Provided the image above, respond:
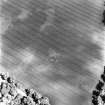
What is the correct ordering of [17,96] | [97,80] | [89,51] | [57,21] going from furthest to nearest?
[57,21] < [89,51] < [97,80] < [17,96]

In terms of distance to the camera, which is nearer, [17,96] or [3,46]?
[17,96]

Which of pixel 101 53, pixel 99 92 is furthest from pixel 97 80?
pixel 101 53

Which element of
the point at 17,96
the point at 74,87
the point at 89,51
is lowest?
the point at 17,96

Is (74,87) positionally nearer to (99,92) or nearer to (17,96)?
(99,92)

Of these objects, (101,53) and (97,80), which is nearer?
(97,80)

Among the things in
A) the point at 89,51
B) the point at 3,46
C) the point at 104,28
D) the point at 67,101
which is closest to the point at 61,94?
the point at 67,101

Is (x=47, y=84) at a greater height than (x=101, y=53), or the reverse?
(x=101, y=53)

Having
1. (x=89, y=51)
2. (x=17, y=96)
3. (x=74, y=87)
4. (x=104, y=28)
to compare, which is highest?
(x=104, y=28)

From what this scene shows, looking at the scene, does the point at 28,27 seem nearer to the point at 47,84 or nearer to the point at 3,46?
the point at 3,46

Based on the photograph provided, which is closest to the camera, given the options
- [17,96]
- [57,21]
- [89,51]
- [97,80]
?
[17,96]
